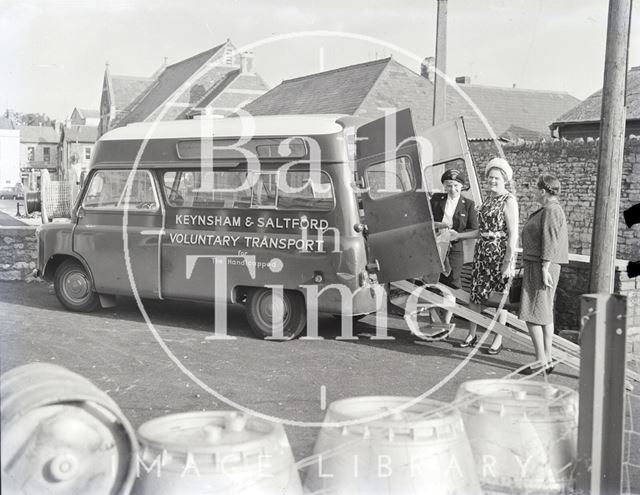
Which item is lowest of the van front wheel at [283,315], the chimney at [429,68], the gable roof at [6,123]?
the van front wheel at [283,315]

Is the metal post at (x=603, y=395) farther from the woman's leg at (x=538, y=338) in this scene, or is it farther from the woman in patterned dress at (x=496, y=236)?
the woman in patterned dress at (x=496, y=236)

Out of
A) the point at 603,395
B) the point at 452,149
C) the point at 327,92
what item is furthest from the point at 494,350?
the point at 327,92

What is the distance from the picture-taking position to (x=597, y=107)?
77.9 feet

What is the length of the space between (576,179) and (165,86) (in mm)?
45383

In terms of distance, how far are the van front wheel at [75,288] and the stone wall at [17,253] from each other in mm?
3623

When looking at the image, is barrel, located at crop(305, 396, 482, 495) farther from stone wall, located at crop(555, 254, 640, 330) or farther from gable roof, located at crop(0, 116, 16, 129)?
gable roof, located at crop(0, 116, 16, 129)

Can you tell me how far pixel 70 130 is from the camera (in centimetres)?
8169

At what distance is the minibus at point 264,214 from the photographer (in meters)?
8.05

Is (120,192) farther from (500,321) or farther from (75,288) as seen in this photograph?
(500,321)

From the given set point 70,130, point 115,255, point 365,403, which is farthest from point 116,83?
point 365,403

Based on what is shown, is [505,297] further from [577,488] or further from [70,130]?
[70,130]

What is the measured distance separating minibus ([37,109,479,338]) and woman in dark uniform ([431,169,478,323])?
0.29 meters

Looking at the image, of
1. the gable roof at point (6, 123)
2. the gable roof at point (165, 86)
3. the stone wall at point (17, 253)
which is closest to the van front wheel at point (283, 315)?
the stone wall at point (17, 253)

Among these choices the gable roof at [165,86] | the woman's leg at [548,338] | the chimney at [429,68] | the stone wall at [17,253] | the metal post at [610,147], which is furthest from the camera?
the gable roof at [165,86]
